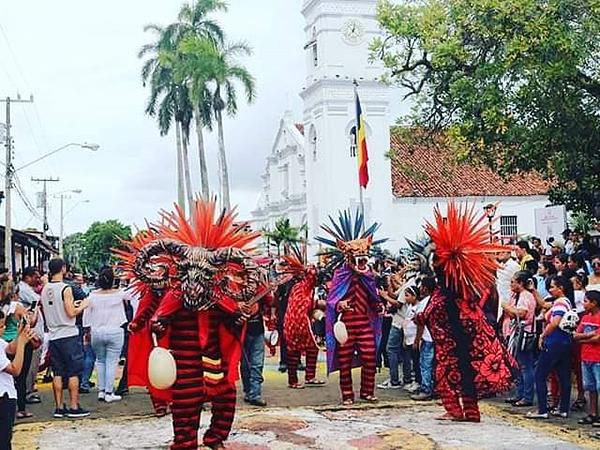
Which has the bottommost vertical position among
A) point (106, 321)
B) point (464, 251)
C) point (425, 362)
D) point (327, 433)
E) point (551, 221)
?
point (327, 433)

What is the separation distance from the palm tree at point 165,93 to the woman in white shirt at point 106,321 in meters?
26.6

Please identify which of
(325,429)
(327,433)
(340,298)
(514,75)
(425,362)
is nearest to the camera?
(327,433)

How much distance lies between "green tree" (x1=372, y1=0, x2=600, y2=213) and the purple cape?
5.39 metres

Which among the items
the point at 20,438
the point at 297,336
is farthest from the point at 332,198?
the point at 20,438

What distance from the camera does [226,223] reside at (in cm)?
784

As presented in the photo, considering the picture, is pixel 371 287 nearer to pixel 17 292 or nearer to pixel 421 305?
pixel 421 305

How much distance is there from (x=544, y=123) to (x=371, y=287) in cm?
626

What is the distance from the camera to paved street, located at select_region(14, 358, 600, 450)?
818 cm

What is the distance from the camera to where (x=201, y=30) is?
3650 cm

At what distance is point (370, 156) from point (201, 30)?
33.3 feet

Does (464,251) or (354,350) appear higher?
(464,251)

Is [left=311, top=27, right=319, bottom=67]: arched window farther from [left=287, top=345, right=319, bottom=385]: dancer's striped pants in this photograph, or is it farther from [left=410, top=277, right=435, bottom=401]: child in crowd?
[left=410, top=277, right=435, bottom=401]: child in crowd

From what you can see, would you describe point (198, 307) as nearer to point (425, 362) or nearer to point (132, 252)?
point (132, 252)

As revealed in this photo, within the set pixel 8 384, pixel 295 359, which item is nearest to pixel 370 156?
pixel 295 359
